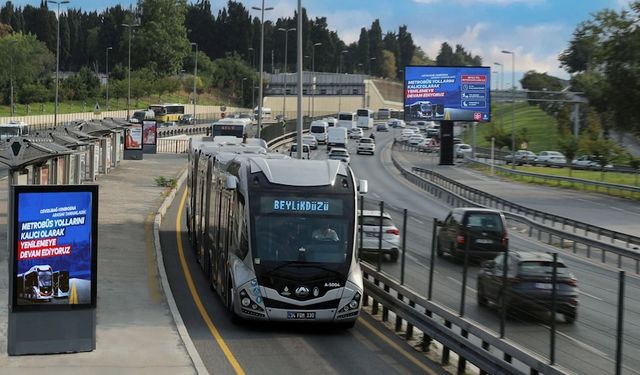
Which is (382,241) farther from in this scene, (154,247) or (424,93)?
(424,93)

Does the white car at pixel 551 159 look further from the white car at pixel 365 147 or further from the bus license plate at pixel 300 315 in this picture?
the bus license plate at pixel 300 315

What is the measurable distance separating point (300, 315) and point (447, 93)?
197 ft

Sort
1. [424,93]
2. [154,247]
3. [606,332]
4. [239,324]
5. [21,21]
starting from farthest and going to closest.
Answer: [21,21], [424,93], [154,247], [239,324], [606,332]

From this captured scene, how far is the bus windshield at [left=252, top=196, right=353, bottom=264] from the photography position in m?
16.9

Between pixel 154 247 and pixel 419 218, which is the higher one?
pixel 419 218

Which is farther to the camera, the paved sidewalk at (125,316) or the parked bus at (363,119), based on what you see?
the parked bus at (363,119)

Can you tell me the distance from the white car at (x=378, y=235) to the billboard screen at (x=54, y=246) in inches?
244

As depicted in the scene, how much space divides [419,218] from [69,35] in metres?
178

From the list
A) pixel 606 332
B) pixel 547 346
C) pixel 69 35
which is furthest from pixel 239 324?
pixel 69 35

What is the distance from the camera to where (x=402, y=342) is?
16766 mm

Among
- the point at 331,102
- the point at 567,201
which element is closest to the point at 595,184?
the point at 567,201

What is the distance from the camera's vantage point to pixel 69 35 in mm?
187125

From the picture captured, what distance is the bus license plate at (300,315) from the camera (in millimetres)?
16578

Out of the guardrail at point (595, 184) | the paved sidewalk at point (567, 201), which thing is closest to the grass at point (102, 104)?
the paved sidewalk at point (567, 201)
